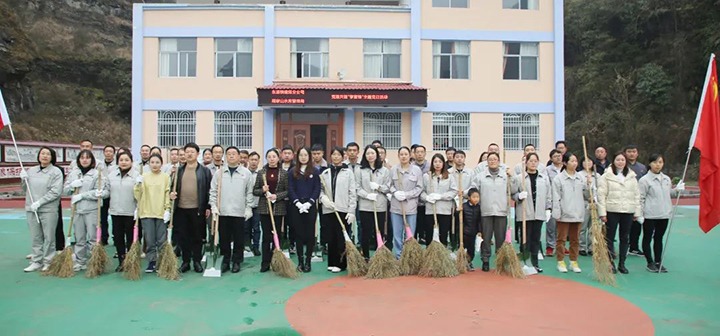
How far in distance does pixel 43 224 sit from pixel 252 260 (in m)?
2.46

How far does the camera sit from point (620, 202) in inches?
218

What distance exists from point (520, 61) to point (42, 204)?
1368cm

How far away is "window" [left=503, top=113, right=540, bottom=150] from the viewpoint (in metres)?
15.1

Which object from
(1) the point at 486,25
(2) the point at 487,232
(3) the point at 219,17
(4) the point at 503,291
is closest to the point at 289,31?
(3) the point at 219,17

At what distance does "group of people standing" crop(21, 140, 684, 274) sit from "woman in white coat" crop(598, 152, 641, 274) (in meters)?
0.01

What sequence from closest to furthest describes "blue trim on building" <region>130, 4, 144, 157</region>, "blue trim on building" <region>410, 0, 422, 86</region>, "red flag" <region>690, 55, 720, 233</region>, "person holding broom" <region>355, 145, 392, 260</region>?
1. "red flag" <region>690, 55, 720, 233</region>
2. "person holding broom" <region>355, 145, 392, 260</region>
3. "blue trim on building" <region>130, 4, 144, 157</region>
4. "blue trim on building" <region>410, 0, 422, 86</region>

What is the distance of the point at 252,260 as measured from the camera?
6234mm

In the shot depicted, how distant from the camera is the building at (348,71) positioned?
14.5 metres

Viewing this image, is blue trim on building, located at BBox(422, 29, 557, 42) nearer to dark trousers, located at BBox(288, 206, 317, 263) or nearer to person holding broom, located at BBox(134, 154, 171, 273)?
dark trousers, located at BBox(288, 206, 317, 263)

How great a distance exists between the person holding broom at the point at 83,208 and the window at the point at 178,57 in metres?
9.75

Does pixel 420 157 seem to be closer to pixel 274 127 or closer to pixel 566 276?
pixel 566 276

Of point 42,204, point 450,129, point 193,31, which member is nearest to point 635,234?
point 42,204

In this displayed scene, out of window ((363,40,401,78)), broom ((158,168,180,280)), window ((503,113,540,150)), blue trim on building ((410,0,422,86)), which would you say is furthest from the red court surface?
window ((363,40,401,78))

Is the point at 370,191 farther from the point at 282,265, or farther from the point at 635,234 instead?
the point at 635,234
